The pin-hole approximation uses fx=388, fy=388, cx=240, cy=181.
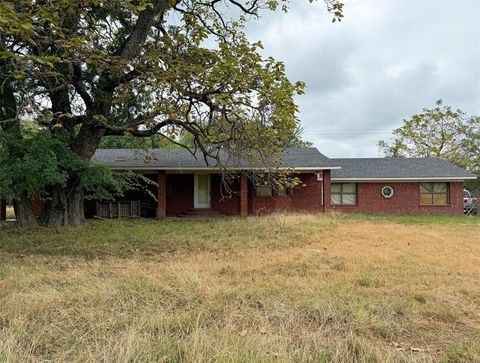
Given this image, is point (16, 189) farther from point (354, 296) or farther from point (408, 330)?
point (408, 330)

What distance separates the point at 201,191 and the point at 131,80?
9.33 meters

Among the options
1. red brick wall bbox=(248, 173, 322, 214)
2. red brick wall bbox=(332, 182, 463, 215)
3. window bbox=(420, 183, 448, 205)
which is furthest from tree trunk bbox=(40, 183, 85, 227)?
window bbox=(420, 183, 448, 205)

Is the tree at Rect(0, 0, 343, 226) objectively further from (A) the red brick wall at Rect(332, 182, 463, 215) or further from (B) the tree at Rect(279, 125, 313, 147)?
(A) the red brick wall at Rect(332, 182, 463, 215)

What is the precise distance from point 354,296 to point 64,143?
10043mm

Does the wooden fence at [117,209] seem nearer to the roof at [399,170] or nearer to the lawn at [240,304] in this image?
the lawn at [240,304]

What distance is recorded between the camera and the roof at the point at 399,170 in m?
20.6

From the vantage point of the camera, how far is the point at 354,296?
5008 millimetres

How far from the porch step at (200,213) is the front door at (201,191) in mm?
482

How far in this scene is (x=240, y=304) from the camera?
15.5 ft

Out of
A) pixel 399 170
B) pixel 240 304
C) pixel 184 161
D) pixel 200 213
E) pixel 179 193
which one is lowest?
pixel 240 304

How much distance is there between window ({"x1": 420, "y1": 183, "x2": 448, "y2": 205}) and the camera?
2123 centimetres

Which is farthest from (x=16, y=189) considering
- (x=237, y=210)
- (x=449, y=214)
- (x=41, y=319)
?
(x=449, y=214)

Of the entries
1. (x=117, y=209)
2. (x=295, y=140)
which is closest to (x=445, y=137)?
(x=295, y=140)

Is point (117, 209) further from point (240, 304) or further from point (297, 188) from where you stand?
point (240, 304)
